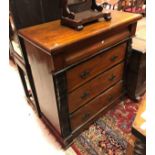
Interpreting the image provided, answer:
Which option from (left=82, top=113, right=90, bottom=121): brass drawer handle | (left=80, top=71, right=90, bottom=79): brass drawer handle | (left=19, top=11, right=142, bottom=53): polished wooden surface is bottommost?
(left=82, top=113, right=90, bottom=121): brass drawer handle

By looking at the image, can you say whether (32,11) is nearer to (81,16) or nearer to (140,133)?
(81,16)

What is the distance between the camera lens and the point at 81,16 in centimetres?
112

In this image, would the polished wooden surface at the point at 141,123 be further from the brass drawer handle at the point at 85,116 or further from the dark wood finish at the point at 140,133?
the brass drawer handle at the point at 85,116

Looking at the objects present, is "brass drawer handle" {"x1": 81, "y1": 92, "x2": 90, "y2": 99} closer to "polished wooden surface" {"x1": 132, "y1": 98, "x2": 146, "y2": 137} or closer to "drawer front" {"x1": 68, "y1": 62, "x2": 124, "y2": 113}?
"drawer front" {"x1": 68, "y1": 62, "x2": 124, "y2": 113}

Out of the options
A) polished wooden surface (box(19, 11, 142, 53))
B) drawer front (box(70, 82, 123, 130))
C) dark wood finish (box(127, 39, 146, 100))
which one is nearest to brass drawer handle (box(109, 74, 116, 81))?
drawer front (box(70, 82, 123, 130))

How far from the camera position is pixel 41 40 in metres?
0.97

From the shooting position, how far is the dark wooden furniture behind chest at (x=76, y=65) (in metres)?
0.99

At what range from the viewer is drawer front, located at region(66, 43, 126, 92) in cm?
112

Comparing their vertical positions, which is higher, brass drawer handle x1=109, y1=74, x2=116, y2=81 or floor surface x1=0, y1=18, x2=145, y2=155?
brass drawer handle x1=109, y1=74, x2=116, y2=81

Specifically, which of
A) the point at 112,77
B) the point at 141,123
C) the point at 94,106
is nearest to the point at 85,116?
the point at 94,106

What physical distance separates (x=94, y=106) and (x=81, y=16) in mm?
763

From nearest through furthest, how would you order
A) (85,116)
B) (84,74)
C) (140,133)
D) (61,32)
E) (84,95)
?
(140,133)
(61,32)
(84,74)
(84,95)
(85,116)

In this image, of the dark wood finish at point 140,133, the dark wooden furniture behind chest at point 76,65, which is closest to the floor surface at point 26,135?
the dark wooden furniture behind chest at point 76,65

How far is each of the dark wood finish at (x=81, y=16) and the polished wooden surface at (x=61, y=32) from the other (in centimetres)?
4
